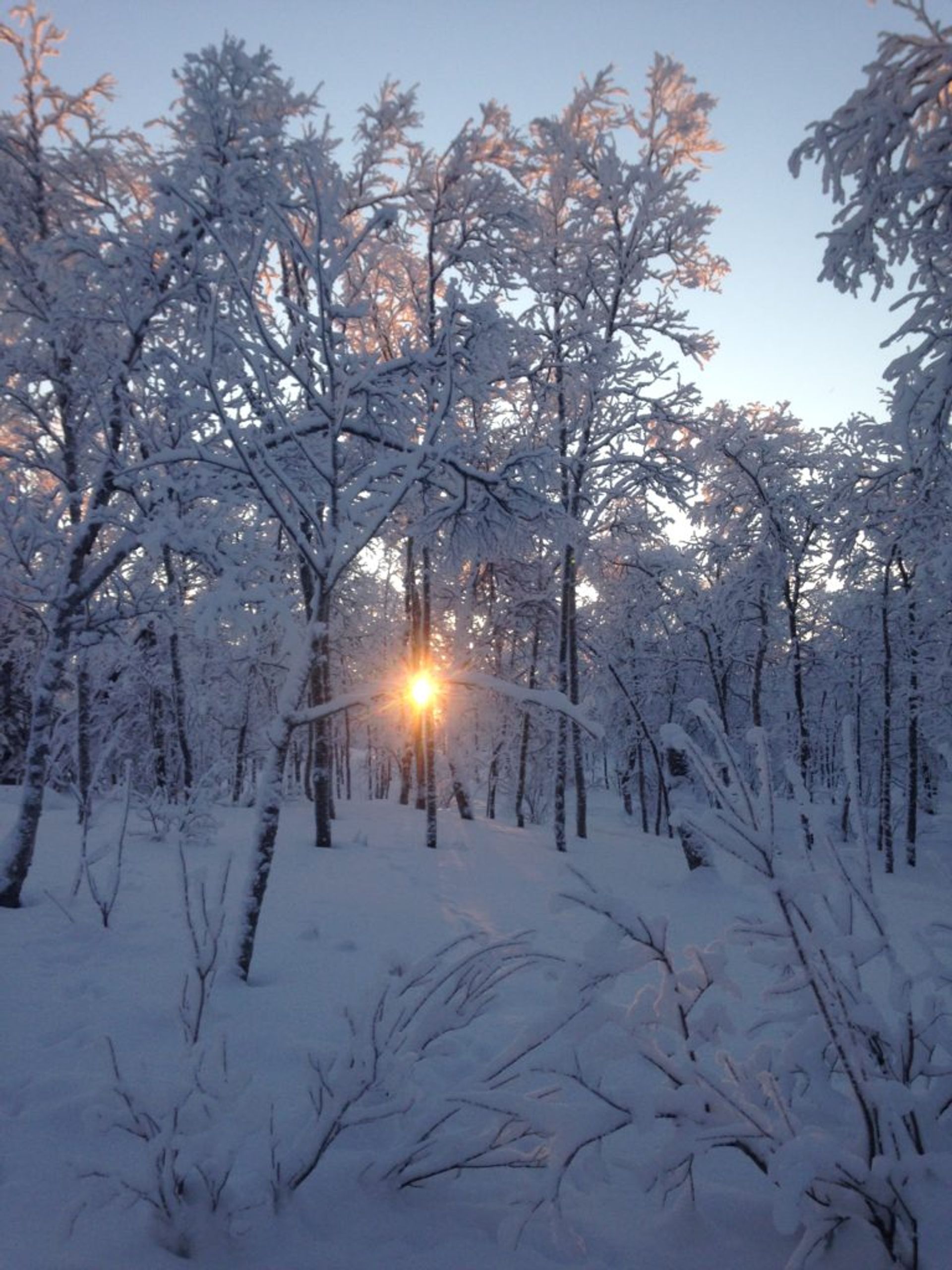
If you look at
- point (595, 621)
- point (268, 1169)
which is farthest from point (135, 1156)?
point (595, 621)

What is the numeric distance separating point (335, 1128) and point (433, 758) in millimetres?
9018

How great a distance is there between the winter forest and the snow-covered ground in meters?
0.02

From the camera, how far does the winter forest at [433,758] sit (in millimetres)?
2186

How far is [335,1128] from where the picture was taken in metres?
2.41

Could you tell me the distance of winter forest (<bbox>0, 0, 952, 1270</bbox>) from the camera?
7.17ft

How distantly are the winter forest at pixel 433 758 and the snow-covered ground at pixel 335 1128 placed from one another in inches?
0.8

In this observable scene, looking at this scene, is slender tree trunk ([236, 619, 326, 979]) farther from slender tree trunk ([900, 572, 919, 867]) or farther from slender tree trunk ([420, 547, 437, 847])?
slender tree trunk ([900, 572, 919, 867])

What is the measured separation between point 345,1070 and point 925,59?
24.7 ft

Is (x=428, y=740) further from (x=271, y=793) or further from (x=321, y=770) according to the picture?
(x=271, y=793)

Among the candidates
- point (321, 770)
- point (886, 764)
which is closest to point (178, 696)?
point (321, 770)

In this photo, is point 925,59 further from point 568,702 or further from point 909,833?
point 909,833

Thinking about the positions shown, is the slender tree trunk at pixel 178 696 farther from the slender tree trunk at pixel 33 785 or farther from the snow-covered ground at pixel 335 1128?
the snow-covered ground at pixel 335 1128

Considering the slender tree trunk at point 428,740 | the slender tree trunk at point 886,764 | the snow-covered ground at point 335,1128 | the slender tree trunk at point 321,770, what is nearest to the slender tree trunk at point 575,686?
the slender tree trunk at point 428,740

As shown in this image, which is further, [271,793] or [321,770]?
[321,770]
